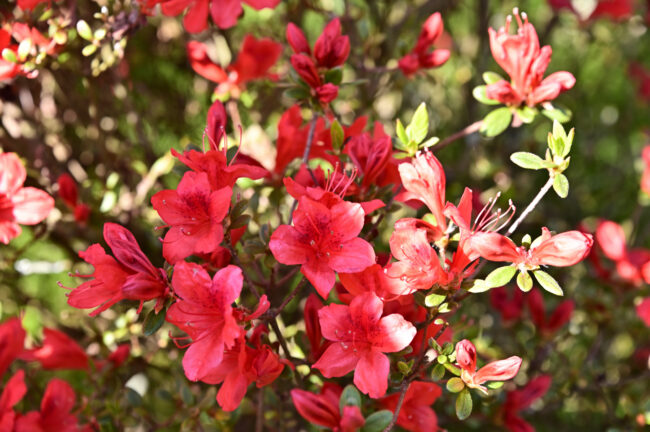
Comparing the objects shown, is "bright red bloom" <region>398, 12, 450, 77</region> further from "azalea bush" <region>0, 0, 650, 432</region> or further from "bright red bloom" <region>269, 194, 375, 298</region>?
"bright red bloom" <region>269, 194, 375, 298</region>

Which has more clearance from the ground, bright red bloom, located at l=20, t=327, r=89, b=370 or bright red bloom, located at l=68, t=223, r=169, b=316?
bright red bloom, located at l=68, t=223, r=169, b=316

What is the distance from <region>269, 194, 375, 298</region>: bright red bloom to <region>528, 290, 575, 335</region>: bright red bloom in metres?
0.72

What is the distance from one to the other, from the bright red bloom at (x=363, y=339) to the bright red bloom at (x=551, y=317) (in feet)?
2.25

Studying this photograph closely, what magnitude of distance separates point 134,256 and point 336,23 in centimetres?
54

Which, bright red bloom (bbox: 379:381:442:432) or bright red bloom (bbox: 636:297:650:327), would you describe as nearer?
bright red bloom (bbox: 379:381:442:432)

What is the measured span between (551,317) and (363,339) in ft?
2.37

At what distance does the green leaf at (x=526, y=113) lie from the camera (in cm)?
114

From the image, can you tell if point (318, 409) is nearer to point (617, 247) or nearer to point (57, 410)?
point (57, 410)

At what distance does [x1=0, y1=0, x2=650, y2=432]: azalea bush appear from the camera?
3.03ft

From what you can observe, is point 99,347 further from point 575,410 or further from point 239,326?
point 575,410

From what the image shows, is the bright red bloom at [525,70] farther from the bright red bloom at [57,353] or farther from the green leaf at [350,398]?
the bright red bloom at [57,353]

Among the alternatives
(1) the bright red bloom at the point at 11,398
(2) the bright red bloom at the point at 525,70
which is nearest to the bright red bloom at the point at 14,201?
(1) the bright red bloom at the point at 11,398

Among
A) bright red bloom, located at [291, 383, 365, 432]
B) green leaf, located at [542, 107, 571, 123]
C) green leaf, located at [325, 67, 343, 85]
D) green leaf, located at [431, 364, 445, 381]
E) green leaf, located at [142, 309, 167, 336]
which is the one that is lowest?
bright red bloom, located at [291, 383, 365, 432]

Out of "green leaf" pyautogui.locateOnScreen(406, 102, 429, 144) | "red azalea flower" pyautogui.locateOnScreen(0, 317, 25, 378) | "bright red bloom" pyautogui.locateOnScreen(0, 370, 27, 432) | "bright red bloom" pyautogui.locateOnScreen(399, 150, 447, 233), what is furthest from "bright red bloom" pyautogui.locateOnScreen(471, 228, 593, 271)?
"red azalea flower" pyautogui.locateOnScreen(0, 317, 25, 378)
